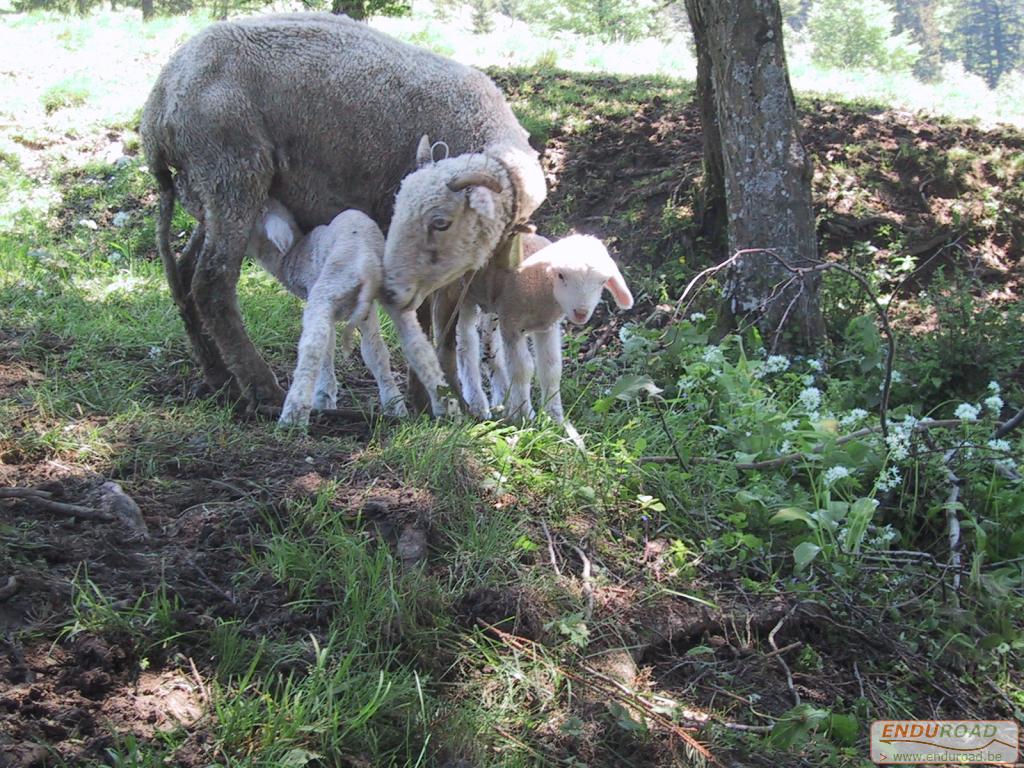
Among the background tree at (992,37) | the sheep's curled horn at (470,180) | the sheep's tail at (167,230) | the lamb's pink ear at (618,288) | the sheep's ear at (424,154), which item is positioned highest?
the sheep's ear at (424,154)

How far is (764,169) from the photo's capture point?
598 centimetres

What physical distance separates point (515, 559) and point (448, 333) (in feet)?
5.32

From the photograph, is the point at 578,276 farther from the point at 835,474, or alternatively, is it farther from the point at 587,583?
the point at 587,583

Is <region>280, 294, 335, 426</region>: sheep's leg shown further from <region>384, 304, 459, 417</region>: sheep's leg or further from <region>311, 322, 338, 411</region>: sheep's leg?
<region>311, 322, 338, 411</region>: sheep's leg

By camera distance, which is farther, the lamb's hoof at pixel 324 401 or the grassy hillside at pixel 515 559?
the lamb's hoof at pixel 324 401

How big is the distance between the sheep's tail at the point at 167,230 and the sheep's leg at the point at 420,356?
4.23ft

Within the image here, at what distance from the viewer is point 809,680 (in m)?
3.23

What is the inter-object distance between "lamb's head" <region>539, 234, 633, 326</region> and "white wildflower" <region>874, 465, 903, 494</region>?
54.2 inches

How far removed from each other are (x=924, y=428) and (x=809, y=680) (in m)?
1.50

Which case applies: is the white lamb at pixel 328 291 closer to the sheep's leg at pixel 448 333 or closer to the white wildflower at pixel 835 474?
the sheep's leg at pixel 448 333

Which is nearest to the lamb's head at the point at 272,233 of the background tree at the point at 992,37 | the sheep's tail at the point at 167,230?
the sheep's tail at the point at 167,230

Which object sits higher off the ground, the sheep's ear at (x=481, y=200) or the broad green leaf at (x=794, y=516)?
the sheep's ear at (x=481, y=200)

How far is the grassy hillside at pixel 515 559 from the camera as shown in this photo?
2.66 m

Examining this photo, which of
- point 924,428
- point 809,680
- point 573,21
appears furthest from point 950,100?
point 573,21
